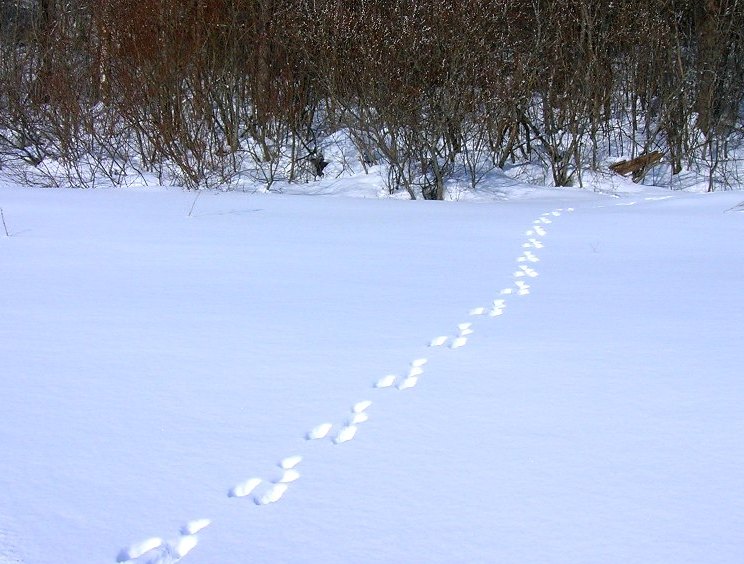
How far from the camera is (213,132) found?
38.5 ft

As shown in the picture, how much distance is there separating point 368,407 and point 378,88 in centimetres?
888

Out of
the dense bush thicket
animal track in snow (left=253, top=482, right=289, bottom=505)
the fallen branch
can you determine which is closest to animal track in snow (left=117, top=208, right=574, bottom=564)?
animal track in snow (left=253, top=482, right=289, bottom=505)

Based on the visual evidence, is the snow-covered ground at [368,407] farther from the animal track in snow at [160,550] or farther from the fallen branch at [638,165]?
the fallen branch at [638,165]

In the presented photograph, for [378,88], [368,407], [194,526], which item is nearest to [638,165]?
[378,88]

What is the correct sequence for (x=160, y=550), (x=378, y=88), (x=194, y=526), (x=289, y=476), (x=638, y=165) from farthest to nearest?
(x=638, y=165)
(x=378, y=88)
(x=289, y=476)
(x=194, y=526)
(x=160, y=550)

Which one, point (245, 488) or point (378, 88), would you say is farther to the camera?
point (378, 88)

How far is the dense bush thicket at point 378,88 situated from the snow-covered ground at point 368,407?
576 cm

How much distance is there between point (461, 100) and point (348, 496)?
30.8ft

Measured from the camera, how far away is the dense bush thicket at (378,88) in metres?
11.1

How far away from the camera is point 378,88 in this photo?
11195mm

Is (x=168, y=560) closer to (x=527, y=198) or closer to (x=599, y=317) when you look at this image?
(x=599, y=317)

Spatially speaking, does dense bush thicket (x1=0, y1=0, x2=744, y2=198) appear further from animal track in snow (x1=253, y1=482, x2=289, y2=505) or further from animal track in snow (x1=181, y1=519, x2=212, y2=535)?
animal track in snow (x1=181, y1=519, x2=212, y2=535)

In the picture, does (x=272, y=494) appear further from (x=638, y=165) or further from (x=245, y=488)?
(x=638, y=165)

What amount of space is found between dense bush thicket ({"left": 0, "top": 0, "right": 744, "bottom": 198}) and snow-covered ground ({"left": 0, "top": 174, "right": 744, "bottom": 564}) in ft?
18.9
